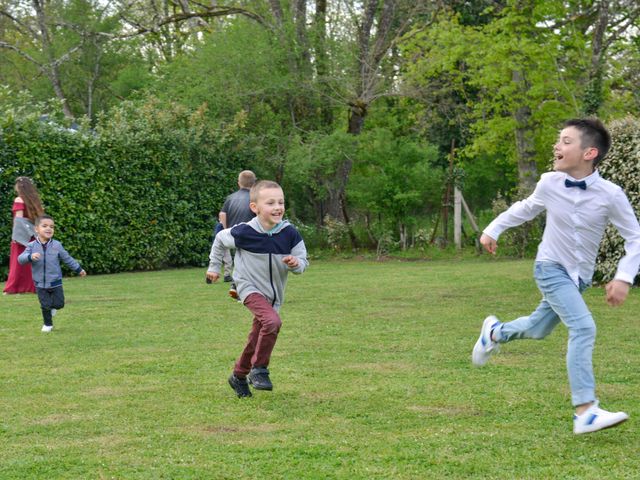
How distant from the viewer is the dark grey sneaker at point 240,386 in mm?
7113

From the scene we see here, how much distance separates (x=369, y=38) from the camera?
28.3 m

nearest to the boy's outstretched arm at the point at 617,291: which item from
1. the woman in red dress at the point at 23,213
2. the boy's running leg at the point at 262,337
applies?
the boy's running leg at the point at 262,337

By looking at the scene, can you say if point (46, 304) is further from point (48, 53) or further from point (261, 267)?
point (48, 53)

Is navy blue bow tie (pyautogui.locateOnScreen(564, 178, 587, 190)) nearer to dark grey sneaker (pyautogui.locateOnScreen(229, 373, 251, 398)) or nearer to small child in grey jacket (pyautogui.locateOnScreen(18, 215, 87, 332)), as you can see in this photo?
dark grey sneaker (pyautogui.locateOnScreen(229, 373, 251, 398))

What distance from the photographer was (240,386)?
281 inches

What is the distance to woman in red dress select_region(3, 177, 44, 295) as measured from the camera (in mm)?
15008

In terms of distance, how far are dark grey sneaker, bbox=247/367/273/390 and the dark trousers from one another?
188 inches

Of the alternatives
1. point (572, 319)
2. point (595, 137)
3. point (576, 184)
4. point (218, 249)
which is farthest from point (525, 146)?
point (572, 319)

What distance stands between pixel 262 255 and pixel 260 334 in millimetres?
584

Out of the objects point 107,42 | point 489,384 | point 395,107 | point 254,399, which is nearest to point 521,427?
point 489,384

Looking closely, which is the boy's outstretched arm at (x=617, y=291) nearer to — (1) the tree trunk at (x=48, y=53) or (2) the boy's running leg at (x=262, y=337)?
(2) the boy's running leg at (x=262, y=337)

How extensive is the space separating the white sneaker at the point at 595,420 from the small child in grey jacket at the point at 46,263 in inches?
271

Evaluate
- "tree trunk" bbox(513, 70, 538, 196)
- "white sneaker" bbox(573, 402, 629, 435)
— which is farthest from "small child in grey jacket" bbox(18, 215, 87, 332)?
"tree trunk" bbox(513, 70, 538, 196)

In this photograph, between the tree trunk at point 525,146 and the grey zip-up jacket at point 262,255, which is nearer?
the grey zip-up jacket at point 262,255
